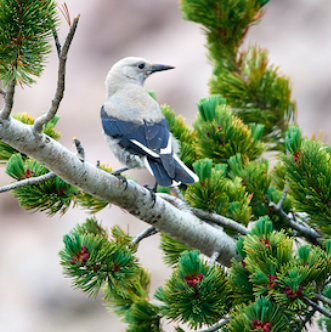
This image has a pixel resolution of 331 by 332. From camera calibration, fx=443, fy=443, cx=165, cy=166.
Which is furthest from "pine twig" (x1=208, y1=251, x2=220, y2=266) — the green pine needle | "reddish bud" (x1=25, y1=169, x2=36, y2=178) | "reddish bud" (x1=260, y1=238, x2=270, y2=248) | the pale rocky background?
the pale rocky background

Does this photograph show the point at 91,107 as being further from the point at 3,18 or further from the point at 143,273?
the point at 3,18

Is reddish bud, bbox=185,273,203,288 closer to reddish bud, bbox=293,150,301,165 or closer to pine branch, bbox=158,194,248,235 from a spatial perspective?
pine branch, bbox=158,194,248,235

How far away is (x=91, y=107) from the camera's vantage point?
6508mm

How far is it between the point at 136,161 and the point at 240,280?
2.64 feet

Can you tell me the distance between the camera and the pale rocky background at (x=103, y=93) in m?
5.57

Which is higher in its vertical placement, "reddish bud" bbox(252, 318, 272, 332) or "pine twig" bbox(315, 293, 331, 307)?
"pine twig" bbox(315, 293, 331, 307)

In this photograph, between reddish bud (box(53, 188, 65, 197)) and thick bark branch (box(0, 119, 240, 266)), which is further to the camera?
reddish bud (box(53, 188, 65, 197))

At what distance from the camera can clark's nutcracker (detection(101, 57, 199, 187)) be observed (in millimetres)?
1596

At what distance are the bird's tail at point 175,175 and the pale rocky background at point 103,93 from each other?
3.83m

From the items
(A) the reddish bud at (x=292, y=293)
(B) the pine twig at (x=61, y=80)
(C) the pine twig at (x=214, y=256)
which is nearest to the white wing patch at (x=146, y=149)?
(C) the pine twig at (x=214, y=256)

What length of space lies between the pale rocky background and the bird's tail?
12.6ft

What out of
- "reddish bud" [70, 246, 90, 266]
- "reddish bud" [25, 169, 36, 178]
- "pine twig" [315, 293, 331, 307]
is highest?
"reddish bud" [25, 169, 36, 178]

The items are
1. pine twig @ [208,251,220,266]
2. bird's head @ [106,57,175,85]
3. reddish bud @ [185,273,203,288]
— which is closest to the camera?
reddish bud @ [185,273,203,288]

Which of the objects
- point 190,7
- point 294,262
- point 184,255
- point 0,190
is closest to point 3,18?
point 0,190
